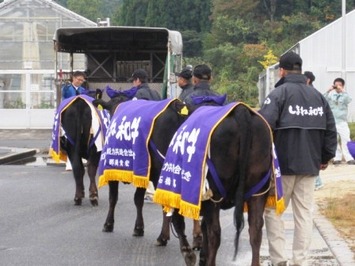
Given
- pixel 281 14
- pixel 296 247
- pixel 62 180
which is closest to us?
pixel 296 247

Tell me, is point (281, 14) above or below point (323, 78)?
above

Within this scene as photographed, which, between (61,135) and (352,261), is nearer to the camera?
(352,261)

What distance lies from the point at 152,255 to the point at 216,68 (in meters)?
64.3

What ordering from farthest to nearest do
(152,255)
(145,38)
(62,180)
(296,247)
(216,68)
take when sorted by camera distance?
(216,68)
(145,38)
(62,180)
(152,255)
(296,247)

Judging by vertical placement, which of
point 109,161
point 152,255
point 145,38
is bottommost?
point 152,255

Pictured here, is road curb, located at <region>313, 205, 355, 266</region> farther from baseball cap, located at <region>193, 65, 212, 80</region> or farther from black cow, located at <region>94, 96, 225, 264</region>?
baseball cap, located at <region>193, 65, 212, 80</region>

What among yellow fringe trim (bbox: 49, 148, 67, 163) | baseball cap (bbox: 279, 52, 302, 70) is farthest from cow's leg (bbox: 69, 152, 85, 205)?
baseball cap (bbox: 279, 52, 302, 70)

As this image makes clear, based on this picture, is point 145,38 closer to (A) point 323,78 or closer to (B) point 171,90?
(B) point 171,90

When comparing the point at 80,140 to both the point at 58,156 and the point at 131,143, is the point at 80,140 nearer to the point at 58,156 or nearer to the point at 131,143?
the point at 58,156

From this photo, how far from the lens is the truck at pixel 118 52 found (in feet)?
78.6

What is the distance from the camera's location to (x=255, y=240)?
29.9 feet

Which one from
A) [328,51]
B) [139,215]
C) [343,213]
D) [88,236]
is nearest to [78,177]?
[88,236]

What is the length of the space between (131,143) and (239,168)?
2.68m

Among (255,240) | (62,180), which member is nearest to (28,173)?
(62,180)
